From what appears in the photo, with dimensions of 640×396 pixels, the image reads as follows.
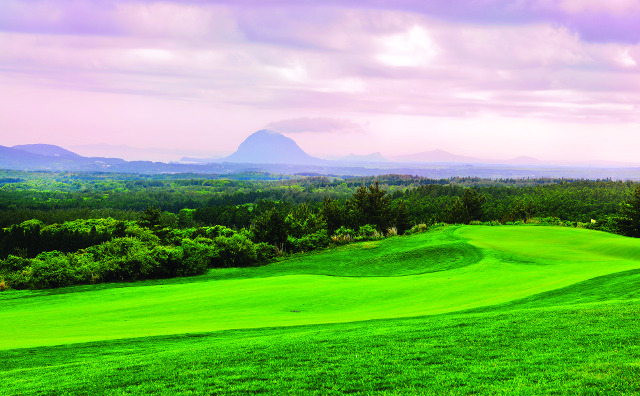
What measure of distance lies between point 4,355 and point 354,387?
12.9 m

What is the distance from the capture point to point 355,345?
1166 centimetres

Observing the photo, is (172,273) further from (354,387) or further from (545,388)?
(545,388)

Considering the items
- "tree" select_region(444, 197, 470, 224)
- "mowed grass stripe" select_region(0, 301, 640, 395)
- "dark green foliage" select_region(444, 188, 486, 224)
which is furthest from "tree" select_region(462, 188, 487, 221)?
"mowed grass stripe" select_region(0, 301, 640, 395)

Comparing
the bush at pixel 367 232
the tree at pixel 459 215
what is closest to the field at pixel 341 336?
the bush at pixel 367 232

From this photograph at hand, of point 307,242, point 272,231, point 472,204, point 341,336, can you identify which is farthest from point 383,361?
point 472,204

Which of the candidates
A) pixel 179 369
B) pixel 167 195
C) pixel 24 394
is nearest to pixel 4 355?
pixel 24 394

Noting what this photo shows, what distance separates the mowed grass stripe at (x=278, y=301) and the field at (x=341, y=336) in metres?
0.12

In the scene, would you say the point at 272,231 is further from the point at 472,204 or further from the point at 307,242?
the point at 472,204

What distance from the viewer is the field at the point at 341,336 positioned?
8.80 metres

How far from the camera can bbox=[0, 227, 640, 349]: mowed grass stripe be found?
18.0 metres

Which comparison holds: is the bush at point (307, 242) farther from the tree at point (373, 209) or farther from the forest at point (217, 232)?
the tree at point (373, 209)

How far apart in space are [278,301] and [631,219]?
55916mm

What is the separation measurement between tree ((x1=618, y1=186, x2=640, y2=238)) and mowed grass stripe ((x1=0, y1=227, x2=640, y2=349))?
24.0m

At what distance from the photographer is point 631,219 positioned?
54.6m
